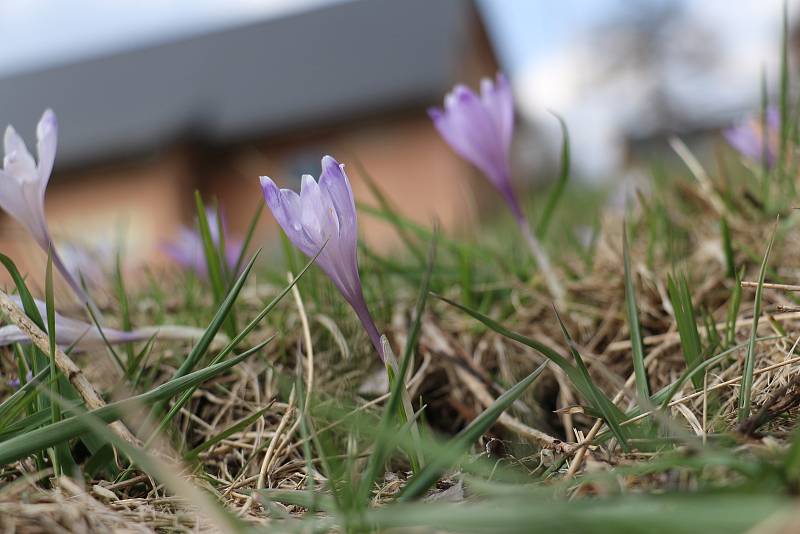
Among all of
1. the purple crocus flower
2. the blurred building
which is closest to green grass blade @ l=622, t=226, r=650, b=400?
the purple crocus flower

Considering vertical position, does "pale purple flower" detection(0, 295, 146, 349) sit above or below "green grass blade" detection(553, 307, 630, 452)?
above

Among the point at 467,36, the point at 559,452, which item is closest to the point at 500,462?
the point at 559,452

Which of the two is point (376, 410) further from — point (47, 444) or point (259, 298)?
point (259, 298)

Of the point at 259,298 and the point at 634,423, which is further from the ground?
the point at 259,298

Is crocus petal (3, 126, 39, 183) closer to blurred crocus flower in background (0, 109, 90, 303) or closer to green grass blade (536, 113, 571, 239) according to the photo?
blurred crocus flower in background (0, 109, 90, 303)

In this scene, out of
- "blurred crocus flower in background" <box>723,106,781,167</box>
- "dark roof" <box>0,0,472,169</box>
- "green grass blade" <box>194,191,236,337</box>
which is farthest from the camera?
"dark roof" <box>0,0,472,169</box>

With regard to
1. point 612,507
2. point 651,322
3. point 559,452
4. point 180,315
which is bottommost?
point 651,322

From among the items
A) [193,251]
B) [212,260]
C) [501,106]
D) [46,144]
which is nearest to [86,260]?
[193,251]
